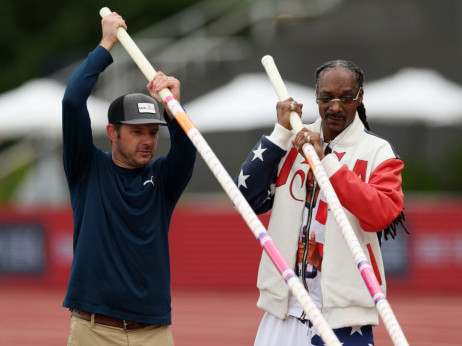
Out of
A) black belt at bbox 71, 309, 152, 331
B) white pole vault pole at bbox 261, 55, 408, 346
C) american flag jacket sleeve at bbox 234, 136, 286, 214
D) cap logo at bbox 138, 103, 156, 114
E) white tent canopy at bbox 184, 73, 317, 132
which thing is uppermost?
white tent canopy at bbox 184, 73, 317, 132

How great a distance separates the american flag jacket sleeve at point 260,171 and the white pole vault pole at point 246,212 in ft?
0.89

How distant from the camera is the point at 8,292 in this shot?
51.3 feet

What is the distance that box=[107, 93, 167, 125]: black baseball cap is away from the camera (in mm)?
4801

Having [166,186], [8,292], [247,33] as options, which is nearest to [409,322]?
[8,292]

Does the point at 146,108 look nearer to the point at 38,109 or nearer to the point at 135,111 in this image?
the point at 135,111

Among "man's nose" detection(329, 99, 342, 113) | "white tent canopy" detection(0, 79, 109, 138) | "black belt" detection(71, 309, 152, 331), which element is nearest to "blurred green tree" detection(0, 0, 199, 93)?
"white tent canopy" detection(0, 79, 109, 138)

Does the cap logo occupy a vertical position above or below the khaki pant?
above

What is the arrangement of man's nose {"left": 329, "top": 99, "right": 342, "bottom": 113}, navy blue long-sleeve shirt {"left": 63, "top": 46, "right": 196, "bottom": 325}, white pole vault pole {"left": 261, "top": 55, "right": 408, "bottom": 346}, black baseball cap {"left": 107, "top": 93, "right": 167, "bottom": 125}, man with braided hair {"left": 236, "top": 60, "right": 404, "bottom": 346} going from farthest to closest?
black baseball cap {"left": 107, "top": 93, "right": 167, "bottom": 125} → navy blue long-sleeve shirt {"left": 63, "top": 46, "right": 196, "bottom": 325} → man's nose {"left": 329, "top": 99, "right": 342, "bottom": 113} → man with braided hair {"left": 236, "top": 60, "right": 404, "bottom": 346} → white pole vault pole {"left": 261, "top": 55, "right": 408, "bottom": 346}

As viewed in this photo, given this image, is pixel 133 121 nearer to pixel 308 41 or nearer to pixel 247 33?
pixel 308 41

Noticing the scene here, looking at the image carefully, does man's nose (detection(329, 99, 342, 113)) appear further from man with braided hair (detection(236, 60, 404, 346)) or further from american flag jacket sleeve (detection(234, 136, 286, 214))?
american flag jacket sleeve (detection(234, 136, 286, 214))

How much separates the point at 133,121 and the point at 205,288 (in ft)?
35.1

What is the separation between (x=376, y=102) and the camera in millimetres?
19453

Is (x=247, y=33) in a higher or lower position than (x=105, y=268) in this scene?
higher

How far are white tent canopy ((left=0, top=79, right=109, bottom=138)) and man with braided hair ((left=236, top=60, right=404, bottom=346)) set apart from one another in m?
16.1
